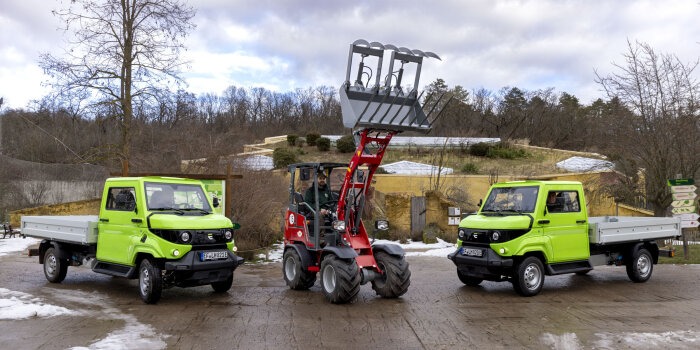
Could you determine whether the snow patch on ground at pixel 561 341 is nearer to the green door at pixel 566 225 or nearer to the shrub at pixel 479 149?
the green door at pixel 566 225

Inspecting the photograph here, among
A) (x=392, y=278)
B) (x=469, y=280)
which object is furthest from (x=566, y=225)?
(x=392, y=278)

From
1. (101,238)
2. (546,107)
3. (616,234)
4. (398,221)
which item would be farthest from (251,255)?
(546,107)

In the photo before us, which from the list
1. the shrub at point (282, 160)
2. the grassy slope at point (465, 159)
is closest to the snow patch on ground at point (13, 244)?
the shrub at point (282, 160)

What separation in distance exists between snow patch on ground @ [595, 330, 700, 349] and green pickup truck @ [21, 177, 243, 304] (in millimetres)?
6080

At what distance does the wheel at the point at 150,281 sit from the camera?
9.26 meters

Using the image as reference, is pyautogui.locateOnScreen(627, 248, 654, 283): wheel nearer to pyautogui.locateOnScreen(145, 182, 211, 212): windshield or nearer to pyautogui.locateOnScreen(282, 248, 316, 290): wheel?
pyautogui.locateOnScreen(282, 248, 316, 290): wheel

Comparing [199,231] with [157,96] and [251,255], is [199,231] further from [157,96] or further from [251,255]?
[157,96]

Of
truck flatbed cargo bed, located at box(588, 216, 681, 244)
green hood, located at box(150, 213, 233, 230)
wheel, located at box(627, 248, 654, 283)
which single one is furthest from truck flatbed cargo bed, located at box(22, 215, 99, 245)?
wheel, located at box(627, 248, 654, 283)

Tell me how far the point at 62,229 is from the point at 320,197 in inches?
207

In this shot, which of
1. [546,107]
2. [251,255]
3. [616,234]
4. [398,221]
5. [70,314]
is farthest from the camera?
[546,107]

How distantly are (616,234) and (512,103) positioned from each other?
179 feet

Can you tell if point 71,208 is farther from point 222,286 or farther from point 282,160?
point 222,286

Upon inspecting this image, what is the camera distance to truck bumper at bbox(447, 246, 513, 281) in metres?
10.3

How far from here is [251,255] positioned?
16.5 meters
